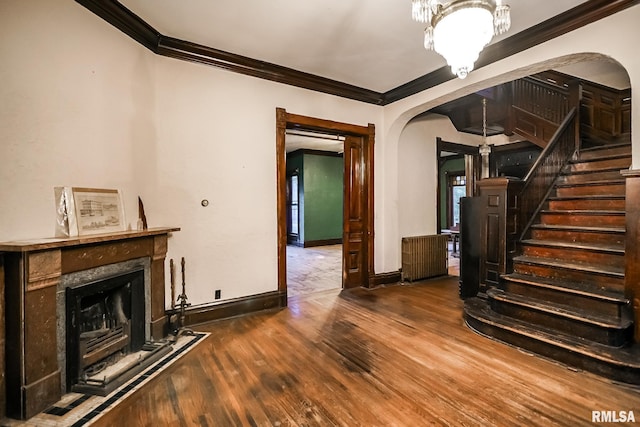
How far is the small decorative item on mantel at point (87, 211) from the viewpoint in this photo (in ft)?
7.02

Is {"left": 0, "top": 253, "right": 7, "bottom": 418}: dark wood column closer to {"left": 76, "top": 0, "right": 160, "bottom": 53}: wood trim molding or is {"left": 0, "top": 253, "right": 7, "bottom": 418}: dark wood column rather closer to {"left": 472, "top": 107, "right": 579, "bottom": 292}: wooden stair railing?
{"left": 76, "top": 0, "right": 160, "bottom": 53}: wood trim molding

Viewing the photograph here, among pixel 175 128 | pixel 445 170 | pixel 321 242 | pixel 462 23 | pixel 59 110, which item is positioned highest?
pixel 445 170

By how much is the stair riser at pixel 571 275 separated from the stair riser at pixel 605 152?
2091 mm

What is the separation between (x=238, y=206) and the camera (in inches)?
142

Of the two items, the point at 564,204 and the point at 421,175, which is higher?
the point at 421,175

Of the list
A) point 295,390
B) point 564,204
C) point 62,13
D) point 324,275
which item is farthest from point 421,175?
point 62,13

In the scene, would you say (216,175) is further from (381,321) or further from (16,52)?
(381,321)

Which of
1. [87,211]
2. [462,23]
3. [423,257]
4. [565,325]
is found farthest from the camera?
[423,257]

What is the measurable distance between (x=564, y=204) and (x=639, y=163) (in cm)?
155

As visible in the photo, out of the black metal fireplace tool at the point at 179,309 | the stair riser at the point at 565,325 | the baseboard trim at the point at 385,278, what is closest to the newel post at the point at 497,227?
the stair riser at the point at 565,325

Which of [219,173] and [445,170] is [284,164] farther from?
[445,170]

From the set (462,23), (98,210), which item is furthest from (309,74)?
(98,210)

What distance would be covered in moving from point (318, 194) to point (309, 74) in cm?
579

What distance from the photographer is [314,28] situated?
9.64 ft
